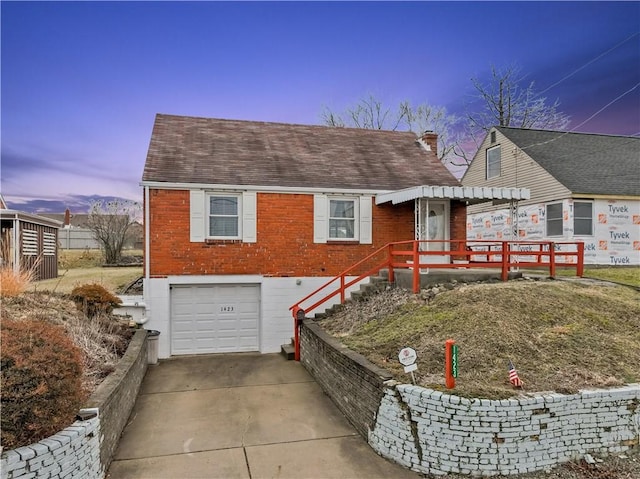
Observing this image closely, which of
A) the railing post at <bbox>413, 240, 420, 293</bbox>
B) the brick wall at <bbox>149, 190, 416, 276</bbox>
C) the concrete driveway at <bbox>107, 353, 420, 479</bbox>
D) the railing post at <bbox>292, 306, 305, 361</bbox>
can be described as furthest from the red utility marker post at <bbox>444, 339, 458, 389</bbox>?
the brick wall at <bbox>149, 190, 416, 276</bbox>

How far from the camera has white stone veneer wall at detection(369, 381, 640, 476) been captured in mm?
5160

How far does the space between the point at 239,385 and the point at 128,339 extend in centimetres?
291

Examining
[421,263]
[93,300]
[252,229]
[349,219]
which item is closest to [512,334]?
[421,263]

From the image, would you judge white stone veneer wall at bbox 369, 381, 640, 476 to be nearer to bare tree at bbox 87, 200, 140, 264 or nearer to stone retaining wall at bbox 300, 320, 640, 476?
stone retaining wall at bbox 300, 320, 640, 476

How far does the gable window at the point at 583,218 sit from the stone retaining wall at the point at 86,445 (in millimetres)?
15774

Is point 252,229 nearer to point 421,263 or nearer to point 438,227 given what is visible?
point 421,263

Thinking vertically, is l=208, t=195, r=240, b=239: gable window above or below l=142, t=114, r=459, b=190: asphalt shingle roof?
below

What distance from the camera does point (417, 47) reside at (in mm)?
14547

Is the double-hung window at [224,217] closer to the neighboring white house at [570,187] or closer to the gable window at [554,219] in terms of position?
the neighboring white house at [570,187]

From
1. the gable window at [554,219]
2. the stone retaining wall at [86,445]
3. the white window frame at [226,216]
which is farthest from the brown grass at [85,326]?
the gable window at [554,219]

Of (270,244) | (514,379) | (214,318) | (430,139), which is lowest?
(214,318)

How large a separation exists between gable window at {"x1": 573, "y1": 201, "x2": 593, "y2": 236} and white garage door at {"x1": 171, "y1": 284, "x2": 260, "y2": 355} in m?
12.1

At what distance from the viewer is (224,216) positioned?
1223 cm

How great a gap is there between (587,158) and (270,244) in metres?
14.7
